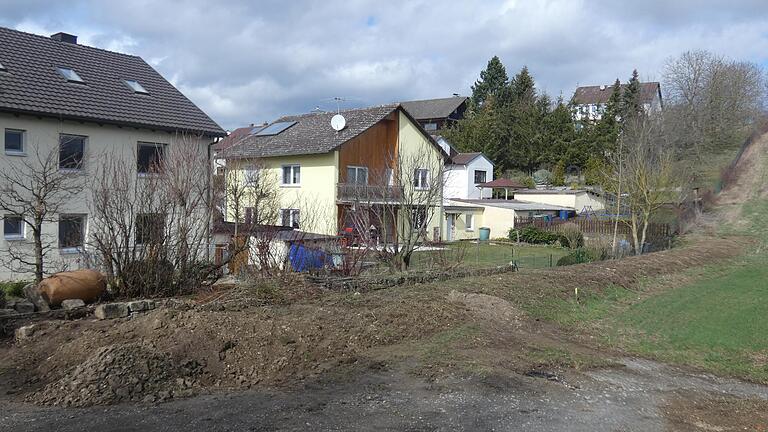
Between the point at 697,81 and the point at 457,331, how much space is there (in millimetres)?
54406

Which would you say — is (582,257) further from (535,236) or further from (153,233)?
(535,236)

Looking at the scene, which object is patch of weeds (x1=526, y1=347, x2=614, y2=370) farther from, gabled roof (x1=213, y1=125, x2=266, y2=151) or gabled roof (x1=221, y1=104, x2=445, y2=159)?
gabled roof (x1=221, y1=104, x2=445, y2=159)

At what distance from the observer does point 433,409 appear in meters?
6.69

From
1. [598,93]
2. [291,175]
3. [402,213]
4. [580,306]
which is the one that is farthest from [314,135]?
[598,93]

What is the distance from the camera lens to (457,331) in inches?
416

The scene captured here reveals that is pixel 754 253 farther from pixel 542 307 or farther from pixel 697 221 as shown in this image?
pixel 542 307

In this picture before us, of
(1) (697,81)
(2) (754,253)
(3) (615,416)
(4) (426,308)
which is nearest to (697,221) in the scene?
(2) (754,253)

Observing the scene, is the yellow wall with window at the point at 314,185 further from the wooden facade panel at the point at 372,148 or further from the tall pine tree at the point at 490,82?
the tall pine tree at the point at 490,82

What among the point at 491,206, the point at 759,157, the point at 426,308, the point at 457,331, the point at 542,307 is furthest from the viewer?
the point at 759,157

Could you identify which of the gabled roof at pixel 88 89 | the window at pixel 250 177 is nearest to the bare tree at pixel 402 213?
the window at pixel 250 177

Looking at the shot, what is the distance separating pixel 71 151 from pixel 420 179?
12.0 metres

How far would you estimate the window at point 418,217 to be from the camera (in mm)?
17670

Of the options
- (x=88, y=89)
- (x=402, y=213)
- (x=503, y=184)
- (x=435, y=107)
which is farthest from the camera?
(x=435, y=107)

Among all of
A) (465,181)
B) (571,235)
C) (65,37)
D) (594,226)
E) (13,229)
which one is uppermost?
(65,37)
